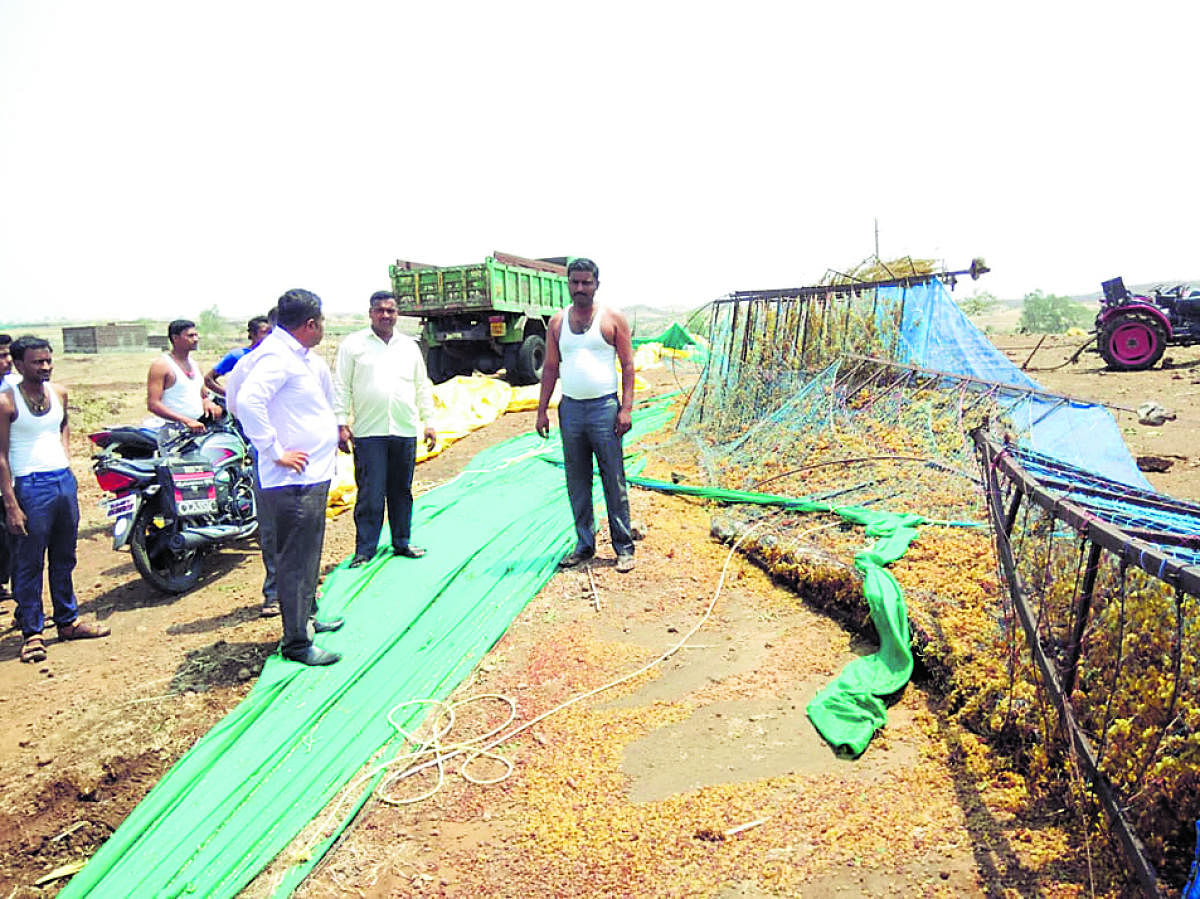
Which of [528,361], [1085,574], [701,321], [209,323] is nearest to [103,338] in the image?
[209,323]

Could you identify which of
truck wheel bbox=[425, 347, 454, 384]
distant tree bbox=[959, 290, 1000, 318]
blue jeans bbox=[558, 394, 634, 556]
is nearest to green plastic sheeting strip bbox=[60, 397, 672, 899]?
blue jeans bbox=[558, 394, 634, 556]

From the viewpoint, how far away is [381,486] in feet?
15.7

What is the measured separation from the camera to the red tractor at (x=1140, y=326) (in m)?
11.9

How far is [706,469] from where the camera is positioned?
6.57 meters

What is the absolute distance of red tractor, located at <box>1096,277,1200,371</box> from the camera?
39.1 feet

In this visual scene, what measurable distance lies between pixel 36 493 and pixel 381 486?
5.76ft

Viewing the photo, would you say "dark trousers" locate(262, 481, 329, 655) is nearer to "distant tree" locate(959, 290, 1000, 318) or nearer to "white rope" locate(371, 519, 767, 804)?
"white rope" locate(371, 519, 767, 804)

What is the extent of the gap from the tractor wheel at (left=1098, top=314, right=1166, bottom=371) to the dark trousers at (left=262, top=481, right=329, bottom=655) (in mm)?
12650

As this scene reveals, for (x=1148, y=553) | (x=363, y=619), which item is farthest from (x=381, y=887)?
(x=1148, y=553)

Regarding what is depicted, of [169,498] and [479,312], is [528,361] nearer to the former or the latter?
[479,312]

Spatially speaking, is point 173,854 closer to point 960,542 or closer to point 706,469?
point 960,542

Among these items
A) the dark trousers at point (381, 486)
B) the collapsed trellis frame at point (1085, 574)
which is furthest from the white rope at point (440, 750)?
the dark trousers at point (381, 486)

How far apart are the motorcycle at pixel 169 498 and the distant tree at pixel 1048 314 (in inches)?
1113

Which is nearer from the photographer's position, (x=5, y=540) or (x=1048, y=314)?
(x=5, y=540)
